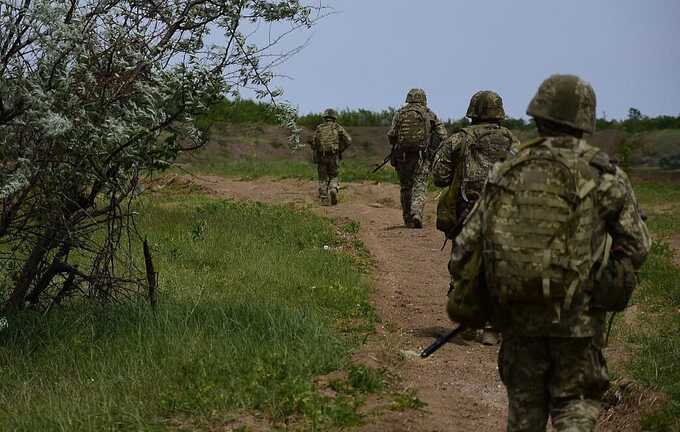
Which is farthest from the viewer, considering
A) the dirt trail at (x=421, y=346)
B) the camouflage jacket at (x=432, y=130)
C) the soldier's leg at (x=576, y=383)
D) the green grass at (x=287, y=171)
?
the green grass at (x=287, y=171)

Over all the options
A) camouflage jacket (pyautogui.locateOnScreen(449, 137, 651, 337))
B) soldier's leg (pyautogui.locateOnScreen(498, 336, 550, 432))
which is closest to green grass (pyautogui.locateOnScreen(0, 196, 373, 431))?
soldier's leg (pyautogui.locateOnScreen(498, 336, 550, 432))

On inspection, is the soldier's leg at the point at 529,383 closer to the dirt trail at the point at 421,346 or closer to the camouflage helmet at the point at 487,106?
the dirt trail at the point at 421,346

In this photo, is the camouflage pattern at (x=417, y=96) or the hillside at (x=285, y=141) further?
the hillside at (x=285, y=141)

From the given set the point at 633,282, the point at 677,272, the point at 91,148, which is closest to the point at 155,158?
the point at 91,148

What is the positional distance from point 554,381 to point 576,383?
0.38ft

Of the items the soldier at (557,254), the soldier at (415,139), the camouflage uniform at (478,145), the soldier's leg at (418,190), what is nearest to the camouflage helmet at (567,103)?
the soldier at (557,254)

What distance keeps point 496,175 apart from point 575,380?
3.31 ft

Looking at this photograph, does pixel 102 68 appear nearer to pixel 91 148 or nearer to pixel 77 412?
pixel 91 148

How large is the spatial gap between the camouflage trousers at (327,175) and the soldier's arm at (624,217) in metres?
15.3

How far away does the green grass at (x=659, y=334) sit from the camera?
20.5 feet

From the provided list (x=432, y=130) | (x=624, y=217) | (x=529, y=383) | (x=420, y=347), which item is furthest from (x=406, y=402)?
(x=432, y=130)

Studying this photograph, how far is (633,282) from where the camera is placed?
180 inches

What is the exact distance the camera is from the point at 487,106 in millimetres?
8172

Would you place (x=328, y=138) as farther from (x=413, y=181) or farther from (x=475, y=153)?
(x=475, y=153)
